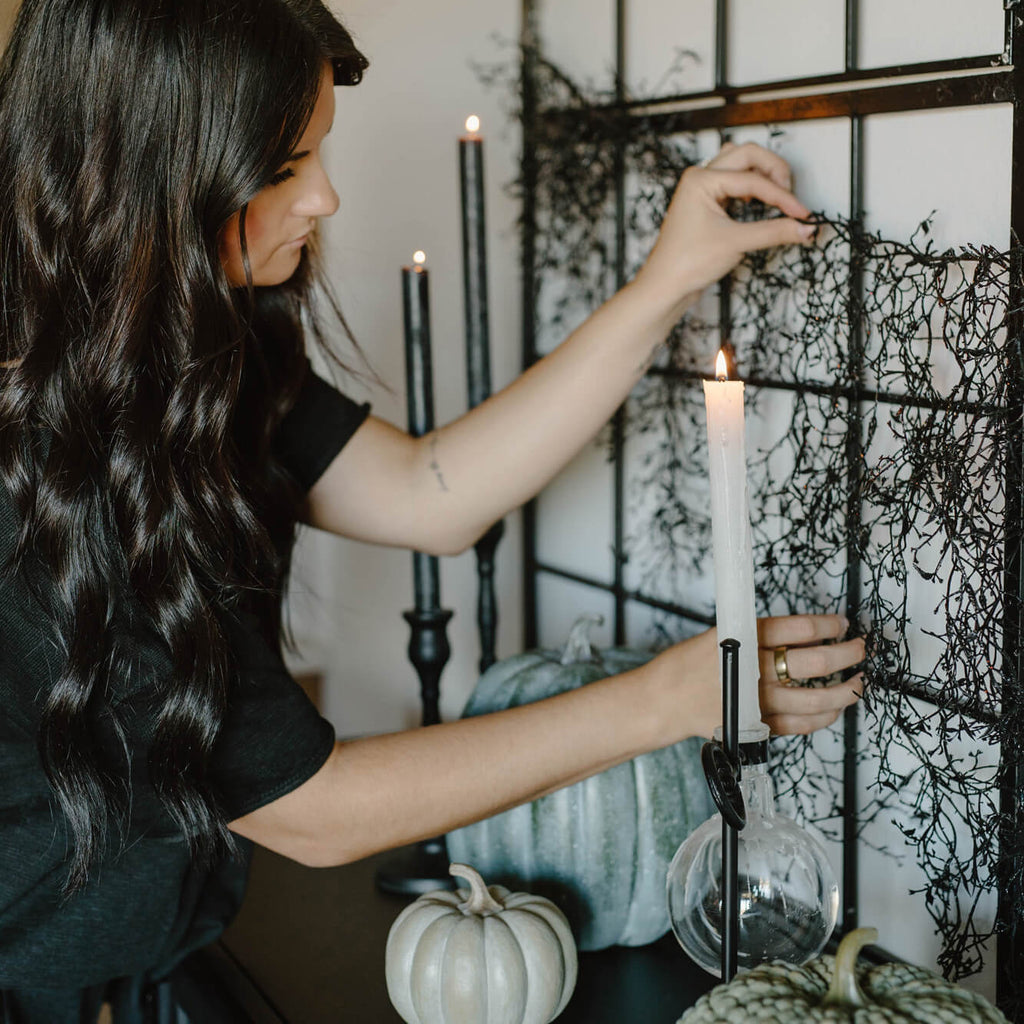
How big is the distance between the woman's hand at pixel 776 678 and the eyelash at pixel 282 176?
44cm

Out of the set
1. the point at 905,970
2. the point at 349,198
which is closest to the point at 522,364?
the point at 349,198

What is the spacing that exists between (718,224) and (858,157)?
4.7 inches

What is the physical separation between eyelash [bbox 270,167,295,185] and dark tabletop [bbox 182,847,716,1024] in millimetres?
616

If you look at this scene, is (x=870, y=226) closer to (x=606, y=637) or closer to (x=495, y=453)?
(x=495, y=453)

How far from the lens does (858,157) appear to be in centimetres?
92

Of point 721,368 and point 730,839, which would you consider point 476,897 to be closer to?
point 730,839

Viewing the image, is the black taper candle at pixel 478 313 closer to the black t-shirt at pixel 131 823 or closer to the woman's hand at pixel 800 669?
the black t-shirt at pixel 131 823

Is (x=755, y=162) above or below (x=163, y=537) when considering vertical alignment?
above

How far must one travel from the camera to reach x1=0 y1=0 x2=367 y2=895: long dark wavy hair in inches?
31.9

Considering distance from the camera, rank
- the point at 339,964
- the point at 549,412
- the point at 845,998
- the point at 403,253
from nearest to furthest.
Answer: the point at 845,998, the point at 339,964, the point at 549,412, the point at 403,253

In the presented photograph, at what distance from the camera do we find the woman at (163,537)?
0.82 meters

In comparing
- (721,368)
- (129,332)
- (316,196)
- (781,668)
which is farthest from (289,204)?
(781,668)

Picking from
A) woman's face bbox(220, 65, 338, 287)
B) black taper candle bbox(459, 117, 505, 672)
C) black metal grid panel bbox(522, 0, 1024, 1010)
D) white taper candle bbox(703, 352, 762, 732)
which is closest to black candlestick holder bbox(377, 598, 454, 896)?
black taper candle bbox(459, 117, 505, 672)

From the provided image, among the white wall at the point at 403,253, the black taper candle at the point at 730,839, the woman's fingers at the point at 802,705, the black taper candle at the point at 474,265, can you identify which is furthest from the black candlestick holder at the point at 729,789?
the white wall at the point at 403,253
